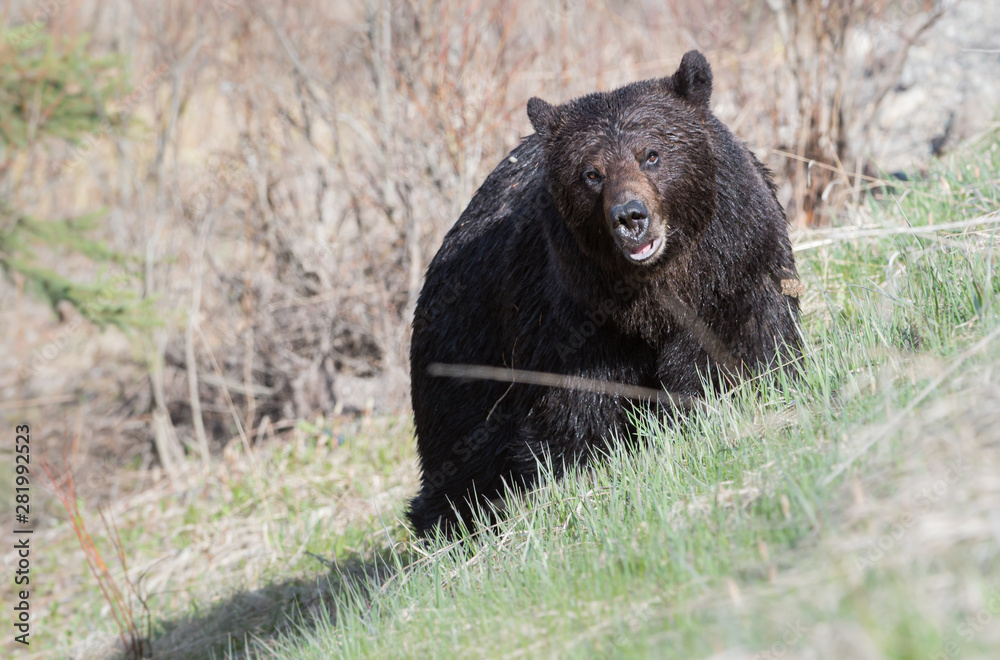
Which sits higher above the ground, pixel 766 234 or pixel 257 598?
pixel 766 234

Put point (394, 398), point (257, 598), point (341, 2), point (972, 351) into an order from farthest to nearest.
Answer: point (341, 2) < point (394, 398) < point (257, 598) < point (972, 351)

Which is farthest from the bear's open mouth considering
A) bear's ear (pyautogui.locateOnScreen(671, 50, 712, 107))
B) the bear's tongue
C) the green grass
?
bear's ear (pyautogui.locateOnScreen(671, 50, 712, 107))

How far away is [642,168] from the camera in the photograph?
4090 millimetres

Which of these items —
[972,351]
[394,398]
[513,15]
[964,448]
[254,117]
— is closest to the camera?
[964,448]

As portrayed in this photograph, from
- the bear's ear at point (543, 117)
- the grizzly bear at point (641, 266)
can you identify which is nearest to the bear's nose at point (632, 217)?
the grizzly bear at point (641, 266)

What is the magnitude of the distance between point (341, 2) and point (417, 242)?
25.1ft

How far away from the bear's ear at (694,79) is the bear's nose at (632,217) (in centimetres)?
77

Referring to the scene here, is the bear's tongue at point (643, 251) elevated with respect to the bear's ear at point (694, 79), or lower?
lower

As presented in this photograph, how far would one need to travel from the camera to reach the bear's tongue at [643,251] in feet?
12.9

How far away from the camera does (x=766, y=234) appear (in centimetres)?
423

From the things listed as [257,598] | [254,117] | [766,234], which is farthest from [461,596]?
[254,117]

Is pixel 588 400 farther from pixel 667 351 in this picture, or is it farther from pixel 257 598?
pixel 257 598

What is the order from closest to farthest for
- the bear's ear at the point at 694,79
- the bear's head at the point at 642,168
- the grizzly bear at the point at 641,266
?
Result: the bear's head at the point at 642,168 → the grizzly bear at the point at 641,266 → the bear's ear at the point at 694,79

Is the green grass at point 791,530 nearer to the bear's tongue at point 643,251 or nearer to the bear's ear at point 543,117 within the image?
the bear's tongue at point 643,251
